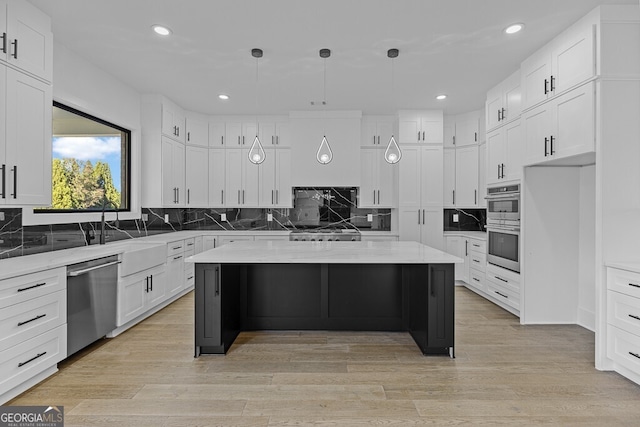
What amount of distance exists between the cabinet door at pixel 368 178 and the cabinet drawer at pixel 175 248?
9.01 feet

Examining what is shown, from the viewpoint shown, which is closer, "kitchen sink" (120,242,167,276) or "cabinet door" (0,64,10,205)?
"cabinet door" (0,64,10,205)

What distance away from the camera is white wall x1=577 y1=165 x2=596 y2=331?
3664 millimetres

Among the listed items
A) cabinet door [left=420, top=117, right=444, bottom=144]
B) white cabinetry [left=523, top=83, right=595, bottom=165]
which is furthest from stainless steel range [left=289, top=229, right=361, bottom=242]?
white cabinetry [left=523, top=83, right=595, bottom=165]

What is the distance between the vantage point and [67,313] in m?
2.77

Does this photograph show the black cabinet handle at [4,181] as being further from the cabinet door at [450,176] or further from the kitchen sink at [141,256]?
the cabinet door at [450,176]

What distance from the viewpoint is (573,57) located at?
307 cm

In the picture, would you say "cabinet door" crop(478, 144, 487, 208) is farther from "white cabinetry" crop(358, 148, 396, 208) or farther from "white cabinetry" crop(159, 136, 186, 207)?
"white cabinetry" crop(159, 136, 186, 207)

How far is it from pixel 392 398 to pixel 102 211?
3.54 m

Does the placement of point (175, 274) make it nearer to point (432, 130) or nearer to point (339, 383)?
point (339, 383)

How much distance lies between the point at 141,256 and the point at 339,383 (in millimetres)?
2440

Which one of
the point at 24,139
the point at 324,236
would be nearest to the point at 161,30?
the point at 24,139

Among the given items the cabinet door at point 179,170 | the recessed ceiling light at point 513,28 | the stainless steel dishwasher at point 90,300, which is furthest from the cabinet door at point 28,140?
the recessed ceiling light at point 513,28

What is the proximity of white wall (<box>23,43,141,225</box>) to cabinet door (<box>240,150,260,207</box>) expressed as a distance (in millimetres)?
1647

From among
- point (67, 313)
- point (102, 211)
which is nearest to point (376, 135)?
point (102, 211)
